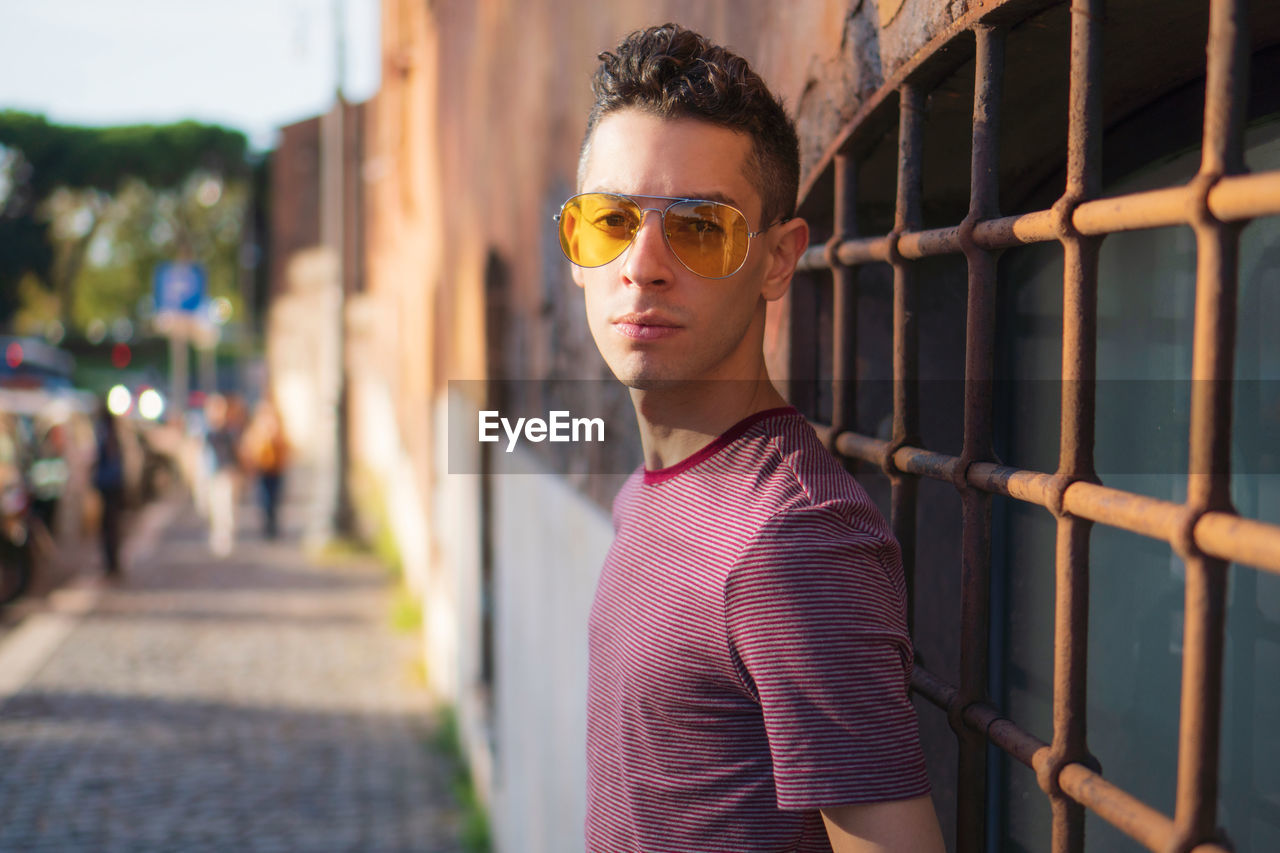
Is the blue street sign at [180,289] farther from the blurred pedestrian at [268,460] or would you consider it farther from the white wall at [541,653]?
the white wall at [541,653]

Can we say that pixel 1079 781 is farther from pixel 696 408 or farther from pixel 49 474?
pixel 49 474

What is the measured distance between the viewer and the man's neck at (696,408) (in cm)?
143

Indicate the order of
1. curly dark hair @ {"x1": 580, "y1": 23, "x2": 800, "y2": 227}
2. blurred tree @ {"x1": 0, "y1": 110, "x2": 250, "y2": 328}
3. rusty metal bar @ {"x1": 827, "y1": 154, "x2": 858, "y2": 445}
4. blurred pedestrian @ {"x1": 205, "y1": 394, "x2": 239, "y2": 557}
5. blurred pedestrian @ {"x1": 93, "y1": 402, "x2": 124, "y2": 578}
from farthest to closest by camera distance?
blurred tree @ {"x1": 0, "y1": 110, "x2": 250, "y2": 328} < blurred pedestrian @ {"x1": 205, "y1": 394, "x2": 239, "y2": 557} < blurred pedestrian @ {"x1": 93, "y1": 402, "x2": 124, "y2": 578} < rusty metal bar @ {"x1": 827, "y1": 154, "x2": 858, "y2": 445} < curly dark hair @ {"x1": 580, "y1": 23, "x2": 800, "y2": 227}

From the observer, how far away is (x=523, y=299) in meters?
5.44

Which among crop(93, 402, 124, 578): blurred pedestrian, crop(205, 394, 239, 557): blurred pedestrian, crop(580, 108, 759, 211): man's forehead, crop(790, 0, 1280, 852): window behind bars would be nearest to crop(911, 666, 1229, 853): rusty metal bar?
crop(790, 0, 1280, 852): window behind bars

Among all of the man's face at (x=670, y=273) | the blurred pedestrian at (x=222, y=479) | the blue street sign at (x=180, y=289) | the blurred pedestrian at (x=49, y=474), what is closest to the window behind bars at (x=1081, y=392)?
the man's face at (x=670, y=273)

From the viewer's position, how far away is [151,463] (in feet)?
62.7

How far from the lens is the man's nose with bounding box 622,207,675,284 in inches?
54.9

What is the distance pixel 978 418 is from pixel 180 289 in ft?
70.5

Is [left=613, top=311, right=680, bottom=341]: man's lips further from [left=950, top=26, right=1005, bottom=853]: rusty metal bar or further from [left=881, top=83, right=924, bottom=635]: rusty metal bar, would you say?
[left=881, top=83, right=924, bottom=635]: rusty metal bar

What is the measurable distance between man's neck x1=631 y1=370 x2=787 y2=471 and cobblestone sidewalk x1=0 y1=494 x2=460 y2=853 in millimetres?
4588

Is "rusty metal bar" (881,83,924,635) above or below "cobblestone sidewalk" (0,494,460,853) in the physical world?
above

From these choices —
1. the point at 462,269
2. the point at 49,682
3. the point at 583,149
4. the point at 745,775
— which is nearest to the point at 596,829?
the point at 745,775

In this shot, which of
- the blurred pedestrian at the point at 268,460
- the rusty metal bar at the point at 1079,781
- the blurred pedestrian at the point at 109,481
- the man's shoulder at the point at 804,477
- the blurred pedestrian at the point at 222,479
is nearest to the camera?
the rusty metal bar at the point at 1079,781
